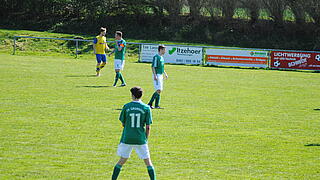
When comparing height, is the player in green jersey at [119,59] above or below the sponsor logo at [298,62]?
above

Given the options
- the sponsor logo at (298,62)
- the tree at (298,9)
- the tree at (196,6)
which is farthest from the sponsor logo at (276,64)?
the tree at (196,6)

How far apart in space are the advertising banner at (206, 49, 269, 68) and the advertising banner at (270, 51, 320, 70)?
69 cm

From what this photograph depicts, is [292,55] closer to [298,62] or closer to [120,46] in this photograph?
[298,62]

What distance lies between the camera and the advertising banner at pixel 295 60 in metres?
32.2

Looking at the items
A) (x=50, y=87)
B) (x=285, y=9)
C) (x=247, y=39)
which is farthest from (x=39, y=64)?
(x=285, y=9)

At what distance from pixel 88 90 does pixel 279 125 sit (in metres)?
8.12

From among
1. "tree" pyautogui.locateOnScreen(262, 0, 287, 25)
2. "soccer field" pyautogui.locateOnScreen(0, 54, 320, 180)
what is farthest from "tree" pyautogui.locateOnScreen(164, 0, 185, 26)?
"soccer field" pyautogui.locateOnScreen(0, 54, 320, 180)

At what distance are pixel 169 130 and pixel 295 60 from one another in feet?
75.2

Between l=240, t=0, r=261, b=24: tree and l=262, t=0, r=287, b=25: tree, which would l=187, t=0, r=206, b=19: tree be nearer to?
l=240, t=0, r=261, b=24: tree

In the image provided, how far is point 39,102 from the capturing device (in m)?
15.2

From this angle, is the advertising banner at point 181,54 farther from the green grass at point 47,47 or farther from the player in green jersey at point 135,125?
the player in green jersey at point 135,125

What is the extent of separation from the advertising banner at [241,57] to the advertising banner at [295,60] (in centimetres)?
69

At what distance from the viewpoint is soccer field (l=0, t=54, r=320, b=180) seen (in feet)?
28.5

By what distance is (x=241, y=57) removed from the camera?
3334 cm
